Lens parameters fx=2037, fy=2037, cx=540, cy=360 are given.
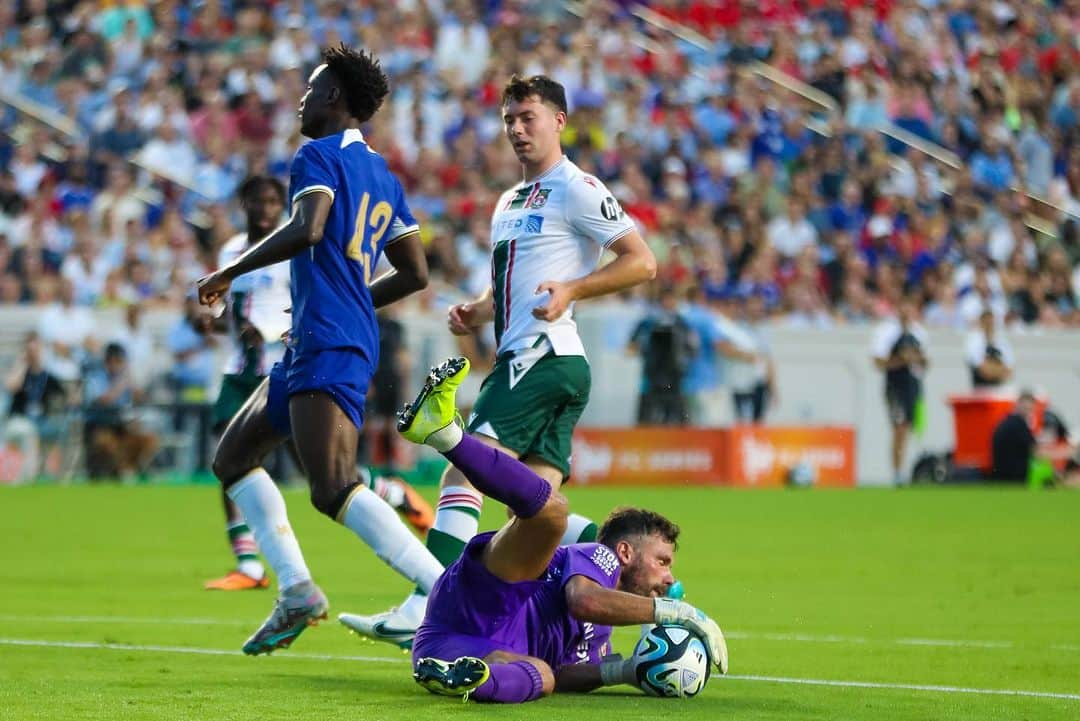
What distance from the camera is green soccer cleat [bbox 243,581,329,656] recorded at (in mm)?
8023

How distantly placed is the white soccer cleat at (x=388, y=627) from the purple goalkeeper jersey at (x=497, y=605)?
2.36 ft

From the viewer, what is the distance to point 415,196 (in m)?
26.0

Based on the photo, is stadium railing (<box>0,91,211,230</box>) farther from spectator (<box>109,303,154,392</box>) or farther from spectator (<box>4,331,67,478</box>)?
spectator (<box>4,331,67,478</box>)

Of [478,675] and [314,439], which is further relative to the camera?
[314,439]

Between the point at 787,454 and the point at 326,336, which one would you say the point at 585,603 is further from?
the point at 787,454

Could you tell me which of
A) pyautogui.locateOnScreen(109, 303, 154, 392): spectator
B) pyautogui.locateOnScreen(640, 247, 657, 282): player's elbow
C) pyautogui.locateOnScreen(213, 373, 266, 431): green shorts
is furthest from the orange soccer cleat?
pyautogui.locateOnScreen(109, 303, 154, 392): spectator

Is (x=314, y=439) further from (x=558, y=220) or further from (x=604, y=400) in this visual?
(x=604, y=400)

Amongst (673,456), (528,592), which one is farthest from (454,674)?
(673,456)

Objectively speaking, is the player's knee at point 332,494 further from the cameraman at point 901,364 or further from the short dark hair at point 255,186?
the cameraman at point 901,364

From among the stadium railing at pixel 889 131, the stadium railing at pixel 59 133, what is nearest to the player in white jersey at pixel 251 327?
the stadium railing at pixel 59 133

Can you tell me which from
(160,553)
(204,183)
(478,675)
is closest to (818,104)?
(204,183)

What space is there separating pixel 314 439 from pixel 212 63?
1990cm

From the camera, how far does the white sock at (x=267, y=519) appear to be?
8.36 m

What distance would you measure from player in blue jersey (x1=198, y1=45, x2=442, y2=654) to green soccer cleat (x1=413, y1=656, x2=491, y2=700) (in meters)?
0.80
